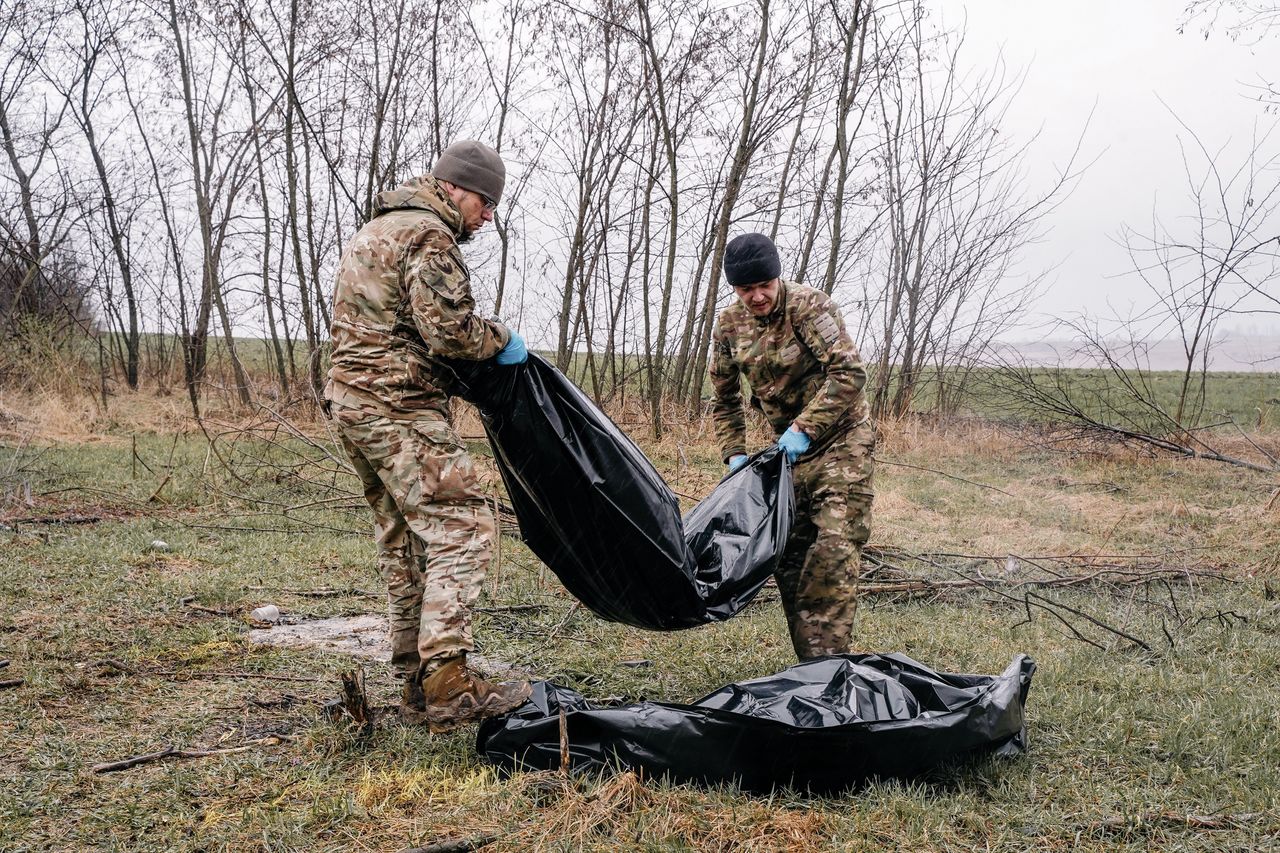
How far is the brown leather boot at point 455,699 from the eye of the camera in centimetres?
298

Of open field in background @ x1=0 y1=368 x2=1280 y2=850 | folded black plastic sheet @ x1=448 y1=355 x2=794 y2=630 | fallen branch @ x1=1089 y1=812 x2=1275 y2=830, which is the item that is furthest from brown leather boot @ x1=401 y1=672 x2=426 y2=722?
fallen branch @ x1=1089 y1=812 x2=1275 y2=830

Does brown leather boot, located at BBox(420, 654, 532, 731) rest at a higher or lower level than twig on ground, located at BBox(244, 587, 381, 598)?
higher

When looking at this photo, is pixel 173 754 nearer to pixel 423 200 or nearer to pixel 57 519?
pixel 423 200

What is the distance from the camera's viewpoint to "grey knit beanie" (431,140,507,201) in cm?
313

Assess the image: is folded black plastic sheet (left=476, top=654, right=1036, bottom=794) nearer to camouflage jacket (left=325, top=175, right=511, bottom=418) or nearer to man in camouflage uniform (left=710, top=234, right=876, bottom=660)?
man in camouflage uniform (left=710, top=234, right=876, bottom=660)

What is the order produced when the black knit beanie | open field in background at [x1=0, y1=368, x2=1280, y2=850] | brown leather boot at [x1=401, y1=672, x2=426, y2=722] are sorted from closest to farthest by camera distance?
1. open field in background at [x1=0, y1=368, x2=1280, y2=850]
2. brown leather boot at [x1=401, y1=672, x2=426, y2=722]
3. the black knit beanie

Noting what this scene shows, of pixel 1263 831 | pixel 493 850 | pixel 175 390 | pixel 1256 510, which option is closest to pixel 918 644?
pixel 1263 831

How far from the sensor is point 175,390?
16219mm

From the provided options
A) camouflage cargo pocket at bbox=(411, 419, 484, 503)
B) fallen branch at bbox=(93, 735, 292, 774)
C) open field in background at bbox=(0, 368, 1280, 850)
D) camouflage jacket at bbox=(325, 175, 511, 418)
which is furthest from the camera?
camouflage cargo pocket at bbox=(411, 419, 484, 503)

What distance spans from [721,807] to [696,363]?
1030cm

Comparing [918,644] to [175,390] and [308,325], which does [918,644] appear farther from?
[175,390]

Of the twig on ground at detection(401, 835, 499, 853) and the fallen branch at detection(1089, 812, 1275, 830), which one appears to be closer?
the twig on ground at detection(401, 835, 499, 853)

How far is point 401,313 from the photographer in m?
3.05

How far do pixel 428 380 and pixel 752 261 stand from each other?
1373 mm
